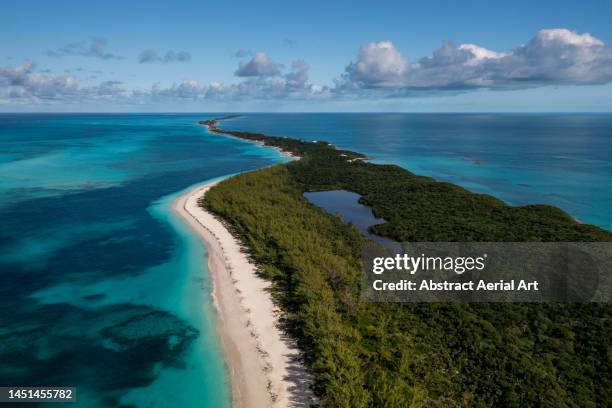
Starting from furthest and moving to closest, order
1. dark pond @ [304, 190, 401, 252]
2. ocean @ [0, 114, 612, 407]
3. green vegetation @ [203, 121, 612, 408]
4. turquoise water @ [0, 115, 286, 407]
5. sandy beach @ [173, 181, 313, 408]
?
dark pond @ [304, 190, 401, 252] < ocean @ [0, 114, 612, 407] < turquoise water @ [0, 115, 286, 407] < sandy beach @ [173, 181, 313, 408] < green vegetation @ [203, 121, 612, 408]

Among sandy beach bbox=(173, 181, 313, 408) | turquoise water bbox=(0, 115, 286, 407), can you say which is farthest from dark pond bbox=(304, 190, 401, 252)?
turquoise water bbox=(0, 115, 286, 407)

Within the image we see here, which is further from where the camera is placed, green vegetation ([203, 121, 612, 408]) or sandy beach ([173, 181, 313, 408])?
sandy beach ([173, 181, 313, 408])

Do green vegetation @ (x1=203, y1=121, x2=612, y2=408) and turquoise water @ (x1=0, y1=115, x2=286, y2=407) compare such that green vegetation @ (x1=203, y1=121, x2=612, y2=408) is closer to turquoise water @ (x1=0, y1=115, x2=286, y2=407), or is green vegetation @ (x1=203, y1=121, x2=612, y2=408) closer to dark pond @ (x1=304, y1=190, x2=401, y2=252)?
dark pond @ (x1=304, y1=190, x2=401, y2=252)

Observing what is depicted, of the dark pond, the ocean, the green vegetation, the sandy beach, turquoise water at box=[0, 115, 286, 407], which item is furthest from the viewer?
the dark pond

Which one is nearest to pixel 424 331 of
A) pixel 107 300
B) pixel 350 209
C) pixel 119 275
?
pixel 107 300

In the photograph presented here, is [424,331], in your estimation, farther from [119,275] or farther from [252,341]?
[119,275]
